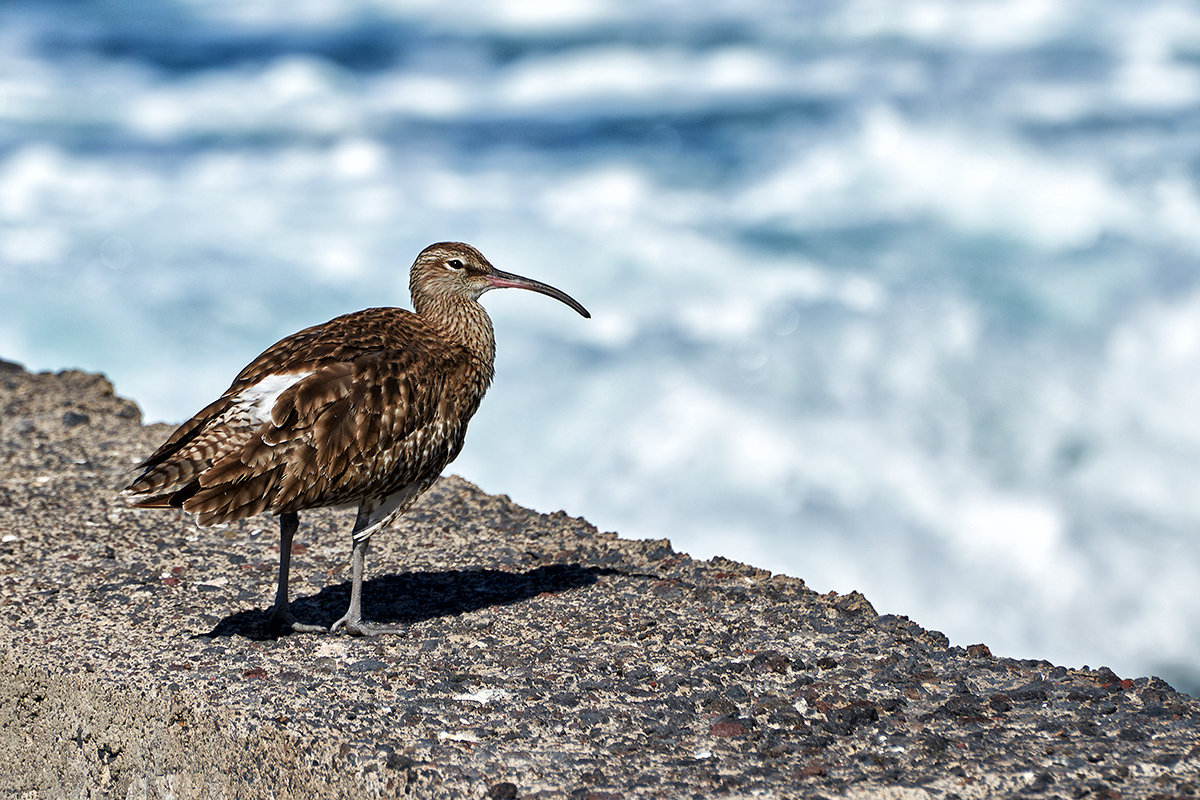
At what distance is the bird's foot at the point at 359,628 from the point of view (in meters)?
6.58

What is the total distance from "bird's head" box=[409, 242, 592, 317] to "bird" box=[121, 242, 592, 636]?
26 cm

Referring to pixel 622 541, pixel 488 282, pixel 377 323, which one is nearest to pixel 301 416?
pixel 377 323

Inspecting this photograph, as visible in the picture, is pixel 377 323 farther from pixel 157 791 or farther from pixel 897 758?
pixel 897 758

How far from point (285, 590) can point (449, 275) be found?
1.93 m

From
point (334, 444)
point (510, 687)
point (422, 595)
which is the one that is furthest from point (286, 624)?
point (510, 687)

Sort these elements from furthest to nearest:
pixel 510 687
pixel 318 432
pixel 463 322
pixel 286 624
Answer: pixel 463 322 < pixel 286 624 < pixel 318 432 < pixel 510 687

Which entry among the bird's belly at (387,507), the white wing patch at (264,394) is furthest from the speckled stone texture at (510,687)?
the white wing patch at (264,394)

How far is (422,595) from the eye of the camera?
24.4 feet

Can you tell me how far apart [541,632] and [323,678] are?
1.19 meters

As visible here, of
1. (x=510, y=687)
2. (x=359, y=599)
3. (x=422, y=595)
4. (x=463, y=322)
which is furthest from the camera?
(x=422, y=595)

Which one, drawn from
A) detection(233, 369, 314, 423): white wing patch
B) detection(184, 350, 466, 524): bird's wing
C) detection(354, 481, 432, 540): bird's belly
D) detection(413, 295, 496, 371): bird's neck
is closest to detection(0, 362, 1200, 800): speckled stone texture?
detection(354, 481, 432, 540): bird's belly

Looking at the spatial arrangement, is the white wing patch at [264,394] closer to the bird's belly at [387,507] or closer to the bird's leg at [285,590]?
the bird's leg at [285,590]

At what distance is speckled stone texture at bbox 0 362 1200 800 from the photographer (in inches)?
206

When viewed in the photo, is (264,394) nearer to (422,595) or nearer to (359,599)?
(359,599)
